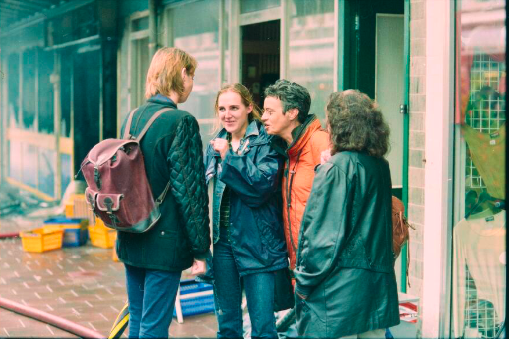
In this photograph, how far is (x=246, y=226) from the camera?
489 centimetres

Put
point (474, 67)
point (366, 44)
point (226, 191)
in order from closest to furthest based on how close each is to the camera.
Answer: point (226, 191), point (474, 67), point (366, 44)

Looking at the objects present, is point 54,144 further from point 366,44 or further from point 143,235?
point 143,235

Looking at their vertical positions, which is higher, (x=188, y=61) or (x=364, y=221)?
(x=188, y=61)

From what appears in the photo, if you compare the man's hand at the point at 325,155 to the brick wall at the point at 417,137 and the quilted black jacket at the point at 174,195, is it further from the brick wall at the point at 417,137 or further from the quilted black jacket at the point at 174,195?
the brick wall at the point at 417,137

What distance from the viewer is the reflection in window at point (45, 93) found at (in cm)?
1577

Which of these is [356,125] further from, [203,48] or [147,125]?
[203,48]

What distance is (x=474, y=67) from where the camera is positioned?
5777 mm

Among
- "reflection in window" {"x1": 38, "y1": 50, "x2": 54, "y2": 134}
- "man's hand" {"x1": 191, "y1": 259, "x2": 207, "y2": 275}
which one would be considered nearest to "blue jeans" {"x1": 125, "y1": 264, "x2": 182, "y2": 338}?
"man's hand" {"x1": 191, "y1": 259, "x2": 207, "y2": 275}

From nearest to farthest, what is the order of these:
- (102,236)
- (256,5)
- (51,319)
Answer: (51,319) → (256,5) → (102,236)

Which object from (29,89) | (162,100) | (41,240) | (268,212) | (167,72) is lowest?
(41,240)

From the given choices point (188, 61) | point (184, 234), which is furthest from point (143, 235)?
point (188, 61)

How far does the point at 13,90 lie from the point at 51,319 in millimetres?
12206

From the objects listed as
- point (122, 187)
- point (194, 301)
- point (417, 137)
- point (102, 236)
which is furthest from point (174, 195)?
point (102, 236)

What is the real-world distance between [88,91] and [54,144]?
1.96 meters
